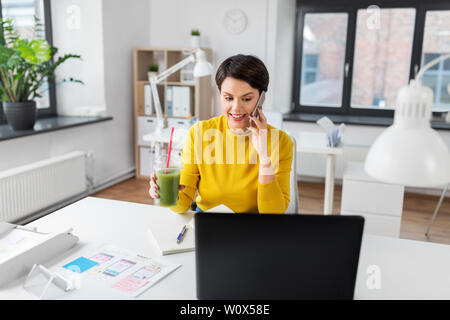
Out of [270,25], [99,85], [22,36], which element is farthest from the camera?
[270,25]

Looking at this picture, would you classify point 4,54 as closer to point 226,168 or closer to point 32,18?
point 32,18

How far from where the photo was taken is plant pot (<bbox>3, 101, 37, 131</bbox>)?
3.20 m

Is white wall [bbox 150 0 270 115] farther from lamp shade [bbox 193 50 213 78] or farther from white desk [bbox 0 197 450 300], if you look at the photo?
white desk [bbox 0 197 450 300]

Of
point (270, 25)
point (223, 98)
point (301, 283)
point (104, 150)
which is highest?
point (270, 25)

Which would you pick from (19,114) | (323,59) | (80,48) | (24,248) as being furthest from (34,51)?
(323,59)

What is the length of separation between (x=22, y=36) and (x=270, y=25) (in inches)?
94.4

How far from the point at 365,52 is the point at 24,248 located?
4266 millimetres

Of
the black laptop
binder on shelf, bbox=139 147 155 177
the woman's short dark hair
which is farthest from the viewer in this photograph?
A: binder on shelf, bbox=139 147 155 177

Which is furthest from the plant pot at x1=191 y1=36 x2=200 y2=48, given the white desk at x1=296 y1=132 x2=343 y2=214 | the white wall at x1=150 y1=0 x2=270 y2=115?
the white desk at x1=296 y1=132 x2=343 y2=214

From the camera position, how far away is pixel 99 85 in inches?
161

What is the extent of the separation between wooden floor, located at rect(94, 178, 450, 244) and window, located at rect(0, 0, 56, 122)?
3.25 ft
